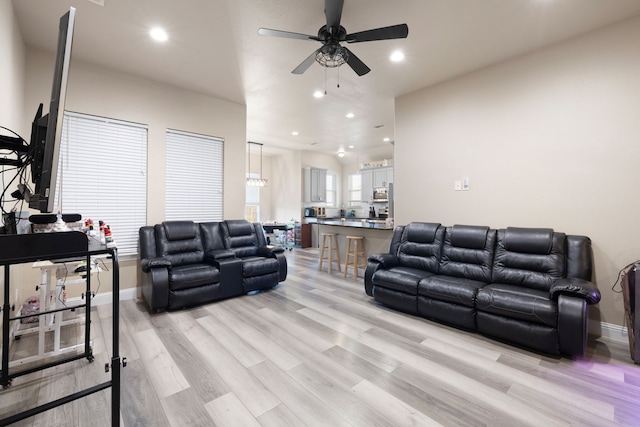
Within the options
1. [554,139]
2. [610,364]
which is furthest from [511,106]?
[610,364]

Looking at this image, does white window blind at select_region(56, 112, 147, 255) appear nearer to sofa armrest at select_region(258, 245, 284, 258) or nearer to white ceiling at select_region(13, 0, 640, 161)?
white ceiling at select_region(13, 0, 640, 161)

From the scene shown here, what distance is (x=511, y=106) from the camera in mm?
3328

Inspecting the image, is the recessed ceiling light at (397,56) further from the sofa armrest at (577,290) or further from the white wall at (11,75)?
the white wall at (11,75)

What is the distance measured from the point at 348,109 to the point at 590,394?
4.67 meters

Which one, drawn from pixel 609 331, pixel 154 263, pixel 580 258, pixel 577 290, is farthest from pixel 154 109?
pixel 609 331

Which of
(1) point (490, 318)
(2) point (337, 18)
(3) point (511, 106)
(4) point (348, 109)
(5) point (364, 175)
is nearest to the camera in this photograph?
(2) point (337, 18)

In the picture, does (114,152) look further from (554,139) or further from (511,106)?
(554,139)

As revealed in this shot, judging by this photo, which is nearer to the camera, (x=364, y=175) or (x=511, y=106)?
(x=511, y=106)

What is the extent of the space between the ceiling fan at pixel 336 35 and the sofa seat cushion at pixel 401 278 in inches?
90.2

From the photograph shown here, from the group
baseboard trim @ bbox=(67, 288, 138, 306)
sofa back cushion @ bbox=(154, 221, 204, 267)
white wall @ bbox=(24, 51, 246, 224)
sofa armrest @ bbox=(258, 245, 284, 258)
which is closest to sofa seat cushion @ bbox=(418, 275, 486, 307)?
sofa armrest @ bbox=(258, 245, 284, 258)

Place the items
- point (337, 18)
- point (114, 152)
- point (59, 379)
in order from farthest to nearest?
1. point (114, 152)
2. point (337, 18)
3. point (59, 379)

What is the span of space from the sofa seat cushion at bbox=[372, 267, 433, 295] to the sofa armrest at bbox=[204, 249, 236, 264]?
208cm

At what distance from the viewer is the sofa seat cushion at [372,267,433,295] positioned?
3.15 metres

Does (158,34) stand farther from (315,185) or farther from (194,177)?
(315,185)
